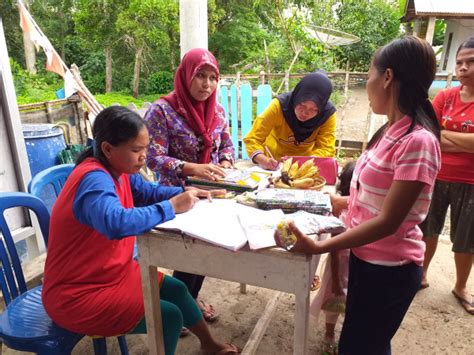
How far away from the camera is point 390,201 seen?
1163 millimetres

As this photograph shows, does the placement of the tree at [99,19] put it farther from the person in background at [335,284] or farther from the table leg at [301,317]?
the table leg at [301,317]

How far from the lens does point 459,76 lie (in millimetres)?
2326

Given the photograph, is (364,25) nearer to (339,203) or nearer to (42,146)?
(42,146)

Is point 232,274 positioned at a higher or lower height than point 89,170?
lower

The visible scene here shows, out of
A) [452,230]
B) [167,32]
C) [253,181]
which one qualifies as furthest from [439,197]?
[167,32]

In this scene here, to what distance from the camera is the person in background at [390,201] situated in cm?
115

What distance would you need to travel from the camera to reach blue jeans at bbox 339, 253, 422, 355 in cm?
132

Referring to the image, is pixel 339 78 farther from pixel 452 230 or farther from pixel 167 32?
pixel 452 230

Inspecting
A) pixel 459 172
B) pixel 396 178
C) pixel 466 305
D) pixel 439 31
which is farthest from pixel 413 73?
pixel 439 31

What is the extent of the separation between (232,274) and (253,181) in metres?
0.60

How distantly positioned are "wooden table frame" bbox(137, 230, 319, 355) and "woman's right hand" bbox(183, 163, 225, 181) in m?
0.53

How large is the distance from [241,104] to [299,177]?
4.66 m

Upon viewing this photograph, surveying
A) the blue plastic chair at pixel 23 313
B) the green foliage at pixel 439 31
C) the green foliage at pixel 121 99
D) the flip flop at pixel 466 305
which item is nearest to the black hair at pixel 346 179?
the flip flop at pixel 466 305

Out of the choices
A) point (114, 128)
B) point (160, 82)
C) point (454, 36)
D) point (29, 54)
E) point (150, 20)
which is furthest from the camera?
point (160, 82)
